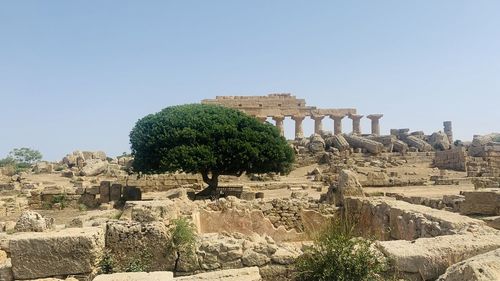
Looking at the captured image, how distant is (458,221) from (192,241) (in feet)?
12.8

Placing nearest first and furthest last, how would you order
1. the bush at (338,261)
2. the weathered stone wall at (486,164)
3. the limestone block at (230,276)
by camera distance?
the limestone block at (230,276)
the bush at (338,261)
the weathered stone wall at (486,164)

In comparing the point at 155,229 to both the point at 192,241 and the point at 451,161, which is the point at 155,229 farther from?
the point at 451,161

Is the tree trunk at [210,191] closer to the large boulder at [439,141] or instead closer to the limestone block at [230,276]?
the limestone block at [230,276]

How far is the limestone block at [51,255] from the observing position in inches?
213

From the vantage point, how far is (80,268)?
5.46 m

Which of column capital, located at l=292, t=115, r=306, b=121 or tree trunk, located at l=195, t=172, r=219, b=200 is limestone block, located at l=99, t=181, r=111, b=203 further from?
column capital, located at l=292, t=115, r=306, b=121

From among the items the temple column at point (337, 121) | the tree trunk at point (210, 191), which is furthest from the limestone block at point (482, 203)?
the temple column at point (337, 121)

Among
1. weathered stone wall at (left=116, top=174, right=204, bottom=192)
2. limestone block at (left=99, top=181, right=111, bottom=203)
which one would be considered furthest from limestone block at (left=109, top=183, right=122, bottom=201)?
weathered stone wall at (left=116, top=174, right=204, bottom=192)

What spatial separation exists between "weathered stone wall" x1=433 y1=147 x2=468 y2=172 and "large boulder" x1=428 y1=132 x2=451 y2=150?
727 cm

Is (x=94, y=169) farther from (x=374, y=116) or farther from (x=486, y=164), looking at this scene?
(x=374, y=116)

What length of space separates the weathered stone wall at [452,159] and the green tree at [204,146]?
17.4 m

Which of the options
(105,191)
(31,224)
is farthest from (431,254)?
(105,191)

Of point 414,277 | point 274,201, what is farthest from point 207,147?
point 414,277

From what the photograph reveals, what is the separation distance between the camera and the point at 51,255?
5.45 metres
